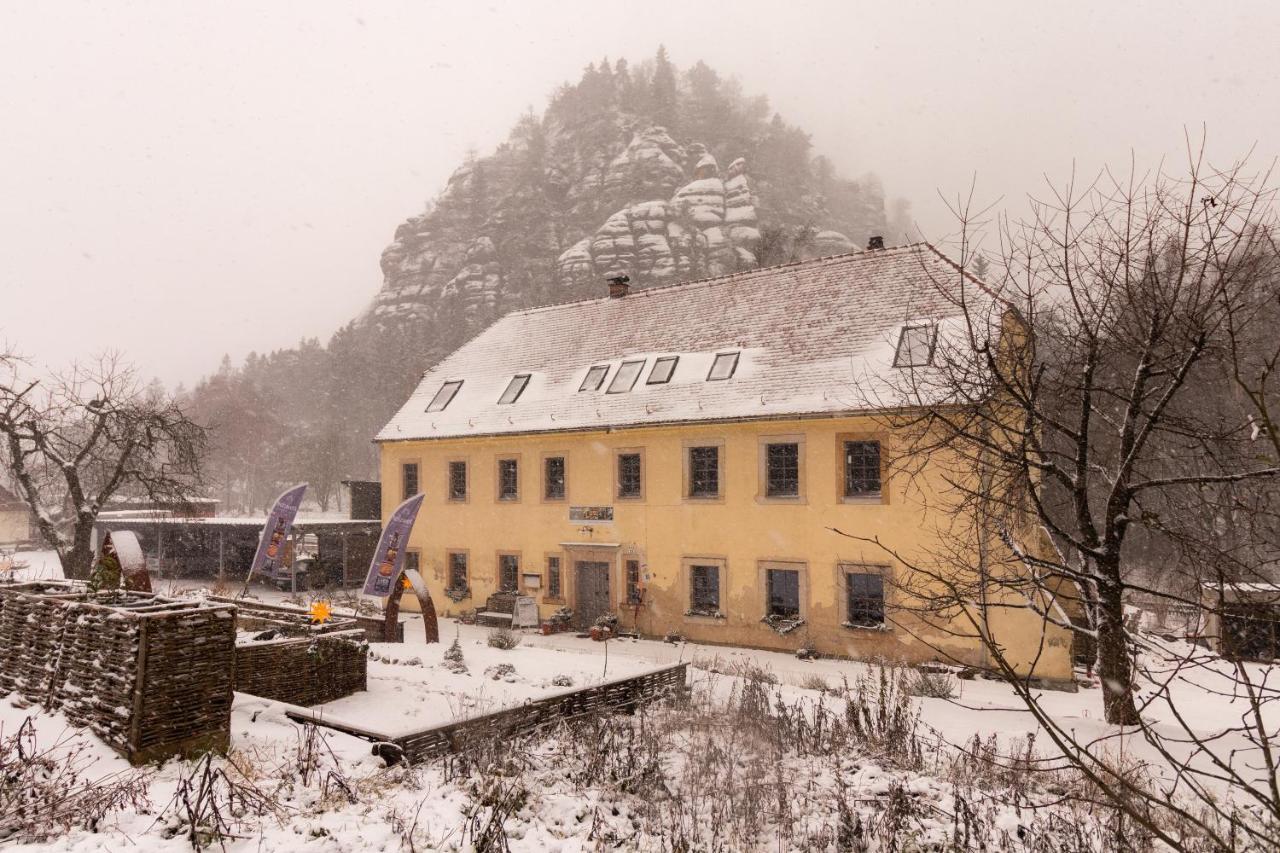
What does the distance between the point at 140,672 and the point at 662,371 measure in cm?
1714

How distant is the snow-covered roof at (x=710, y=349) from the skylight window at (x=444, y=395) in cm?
22

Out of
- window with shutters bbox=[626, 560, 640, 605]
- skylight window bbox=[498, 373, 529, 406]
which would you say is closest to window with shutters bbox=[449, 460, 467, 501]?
skylight window bbox=[498, 373, 529, 406]

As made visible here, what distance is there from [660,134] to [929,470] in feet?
337

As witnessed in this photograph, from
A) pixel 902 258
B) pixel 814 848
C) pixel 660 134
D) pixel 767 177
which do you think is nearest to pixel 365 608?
Answer: pixel 902 258

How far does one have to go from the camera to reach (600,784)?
842cm

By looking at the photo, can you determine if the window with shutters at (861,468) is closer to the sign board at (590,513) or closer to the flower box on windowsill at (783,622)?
the flower box on windowsill at (783,622)

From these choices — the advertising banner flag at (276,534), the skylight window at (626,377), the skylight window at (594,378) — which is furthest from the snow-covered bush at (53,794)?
the skylight window at (594,378)

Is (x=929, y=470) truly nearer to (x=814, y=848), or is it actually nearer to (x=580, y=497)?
(x=580, y=497)

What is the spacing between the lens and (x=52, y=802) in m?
6.48

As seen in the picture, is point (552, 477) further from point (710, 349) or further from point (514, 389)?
point (710, 349)

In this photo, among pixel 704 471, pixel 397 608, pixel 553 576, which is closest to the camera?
pixel 397 608

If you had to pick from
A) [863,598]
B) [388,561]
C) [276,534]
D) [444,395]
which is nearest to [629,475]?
[388,561]

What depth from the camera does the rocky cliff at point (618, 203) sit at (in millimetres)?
88750

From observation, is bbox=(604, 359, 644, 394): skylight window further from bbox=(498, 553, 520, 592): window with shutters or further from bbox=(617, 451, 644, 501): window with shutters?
bbox=(498, 553, 520, 592): window with shutters
